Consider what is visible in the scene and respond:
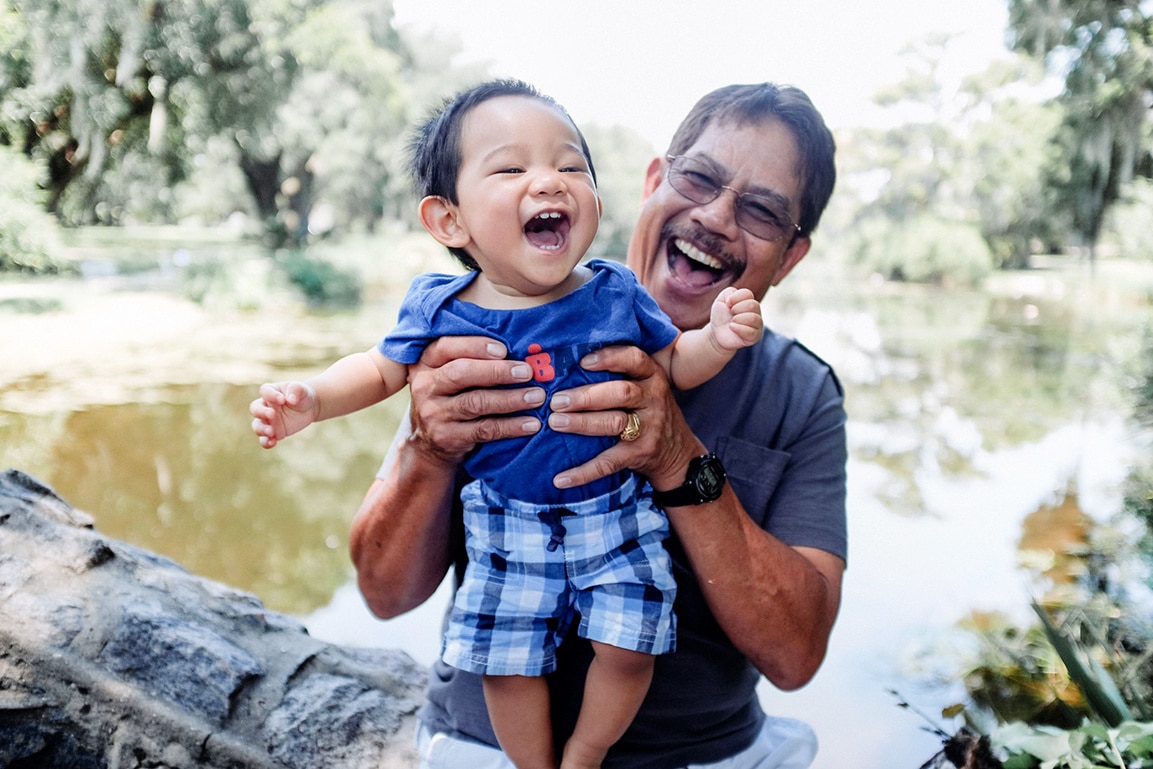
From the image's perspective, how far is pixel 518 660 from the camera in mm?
926

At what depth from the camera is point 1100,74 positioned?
301 inches

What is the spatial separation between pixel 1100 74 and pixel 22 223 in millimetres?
9292

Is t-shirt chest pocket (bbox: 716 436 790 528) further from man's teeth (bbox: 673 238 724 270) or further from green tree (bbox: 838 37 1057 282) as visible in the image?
green tree (bbox: 838 37 1057 282)

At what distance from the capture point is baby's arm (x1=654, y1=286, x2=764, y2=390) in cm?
90

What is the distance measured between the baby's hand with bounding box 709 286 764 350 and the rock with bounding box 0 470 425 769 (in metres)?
0.74

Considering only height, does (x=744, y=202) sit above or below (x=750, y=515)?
above

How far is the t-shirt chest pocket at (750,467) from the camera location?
3.81 feet

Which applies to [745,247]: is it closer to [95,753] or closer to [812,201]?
[812,201]

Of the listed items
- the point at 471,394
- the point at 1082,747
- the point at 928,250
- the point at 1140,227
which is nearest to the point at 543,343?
the point at 471,394

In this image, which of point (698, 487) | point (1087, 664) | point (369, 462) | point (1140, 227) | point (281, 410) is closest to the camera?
point (281, 410)

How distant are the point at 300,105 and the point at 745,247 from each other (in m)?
11.3

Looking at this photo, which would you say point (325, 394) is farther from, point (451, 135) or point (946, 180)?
point (946, 180)

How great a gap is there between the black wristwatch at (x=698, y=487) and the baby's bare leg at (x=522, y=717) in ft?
0.87

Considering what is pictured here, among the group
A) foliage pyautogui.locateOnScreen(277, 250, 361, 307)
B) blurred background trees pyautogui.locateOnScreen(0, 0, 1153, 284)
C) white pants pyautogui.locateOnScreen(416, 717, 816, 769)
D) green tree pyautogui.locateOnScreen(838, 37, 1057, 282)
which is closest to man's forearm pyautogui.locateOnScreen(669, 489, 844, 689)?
white pants pyautogui.locateOnScreen(416, 717, 816, 769)
